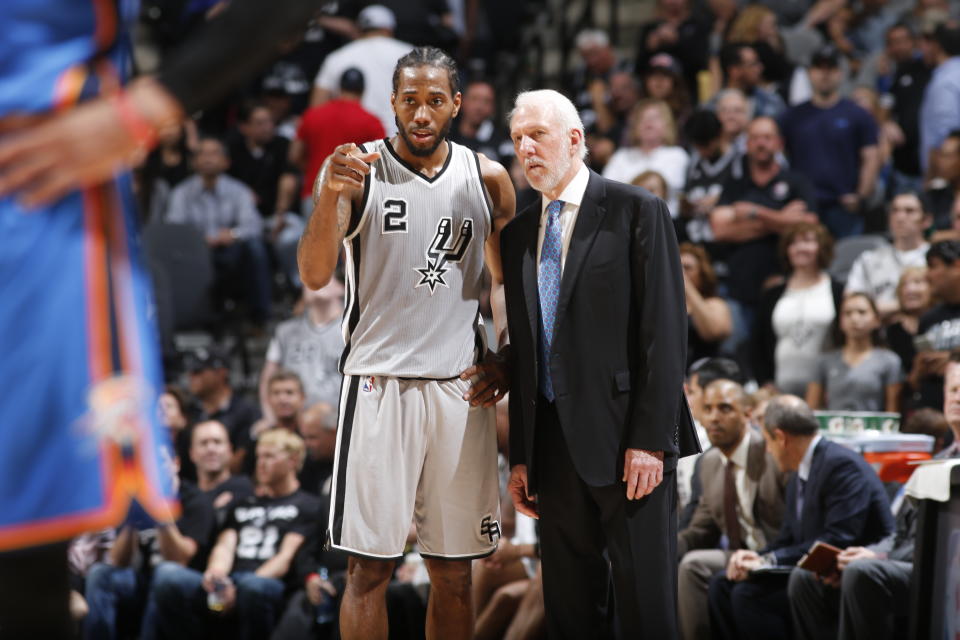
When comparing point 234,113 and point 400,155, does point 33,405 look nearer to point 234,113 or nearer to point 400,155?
point 400,155

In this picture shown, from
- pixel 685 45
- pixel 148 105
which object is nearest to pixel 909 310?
pixel 685 45

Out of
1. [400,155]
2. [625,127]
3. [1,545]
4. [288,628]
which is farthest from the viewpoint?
[625,127]

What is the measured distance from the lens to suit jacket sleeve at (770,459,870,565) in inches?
239

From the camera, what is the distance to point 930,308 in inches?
319

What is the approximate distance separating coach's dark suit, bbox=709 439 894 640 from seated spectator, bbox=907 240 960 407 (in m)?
1.52

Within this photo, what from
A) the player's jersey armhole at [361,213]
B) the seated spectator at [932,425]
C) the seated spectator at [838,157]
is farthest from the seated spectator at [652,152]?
the player's jersey armhole at [361,213]

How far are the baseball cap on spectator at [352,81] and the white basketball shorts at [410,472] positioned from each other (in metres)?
6.44

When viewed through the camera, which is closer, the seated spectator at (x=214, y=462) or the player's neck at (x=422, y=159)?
the player's neck at (x=422, y=159)

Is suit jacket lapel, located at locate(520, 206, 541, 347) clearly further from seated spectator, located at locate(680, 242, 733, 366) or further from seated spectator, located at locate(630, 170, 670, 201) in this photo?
seated spectator, located at locate(630, 170, 670, 201)

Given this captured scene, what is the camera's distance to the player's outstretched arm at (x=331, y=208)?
3.88m

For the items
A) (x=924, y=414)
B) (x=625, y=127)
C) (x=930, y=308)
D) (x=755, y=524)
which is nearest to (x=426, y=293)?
(x=755, y=524)

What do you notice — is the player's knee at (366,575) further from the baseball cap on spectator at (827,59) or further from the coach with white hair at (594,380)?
the baseball cap on spectator at (827,59)

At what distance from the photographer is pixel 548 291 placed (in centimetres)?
420

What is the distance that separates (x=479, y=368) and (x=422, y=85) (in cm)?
99
